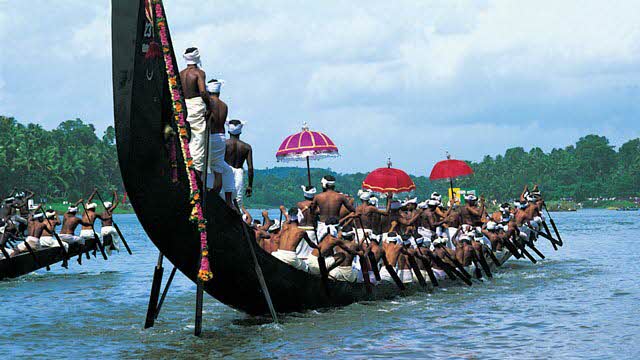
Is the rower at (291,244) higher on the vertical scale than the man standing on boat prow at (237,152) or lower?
lower

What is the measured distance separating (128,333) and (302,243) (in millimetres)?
3415

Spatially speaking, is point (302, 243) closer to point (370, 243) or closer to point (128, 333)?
point (370, 243)

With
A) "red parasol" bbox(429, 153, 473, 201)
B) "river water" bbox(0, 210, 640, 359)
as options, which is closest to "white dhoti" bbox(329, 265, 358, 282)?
"river water" bbox(0, 210, 640, 359)

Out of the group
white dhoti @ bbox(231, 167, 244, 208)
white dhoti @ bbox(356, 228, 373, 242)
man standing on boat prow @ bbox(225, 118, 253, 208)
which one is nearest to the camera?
white dhoti @ bbox(231, 167, 244, 208)

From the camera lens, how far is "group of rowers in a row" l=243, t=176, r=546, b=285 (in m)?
15.7

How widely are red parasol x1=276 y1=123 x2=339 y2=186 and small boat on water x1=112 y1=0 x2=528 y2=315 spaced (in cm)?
594

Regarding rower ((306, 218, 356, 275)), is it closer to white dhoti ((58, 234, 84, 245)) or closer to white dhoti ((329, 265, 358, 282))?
white dhoti ((329, 265, 358, 282))

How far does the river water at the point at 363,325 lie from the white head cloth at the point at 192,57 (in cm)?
413

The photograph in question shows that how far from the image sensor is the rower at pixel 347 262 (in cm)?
1574

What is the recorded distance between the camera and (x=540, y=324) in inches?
625

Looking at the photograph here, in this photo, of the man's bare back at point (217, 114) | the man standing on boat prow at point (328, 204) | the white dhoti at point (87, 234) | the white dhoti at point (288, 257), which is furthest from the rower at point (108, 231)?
the man's bare back at point (217, 114)

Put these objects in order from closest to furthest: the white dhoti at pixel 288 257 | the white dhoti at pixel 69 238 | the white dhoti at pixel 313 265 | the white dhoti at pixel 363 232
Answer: the white dhoti at pixel 288 257
the white dhoti at pixel 313 265
the white dhoti at pixel 363 232
the white dhoti at pixel 69 238

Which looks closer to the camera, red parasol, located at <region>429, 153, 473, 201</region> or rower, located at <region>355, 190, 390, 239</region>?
rower, located at <region>355, 190, 390, 239</region>

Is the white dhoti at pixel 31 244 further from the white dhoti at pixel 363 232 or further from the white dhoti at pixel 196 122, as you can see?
the white dhoti at pixel 196 122
